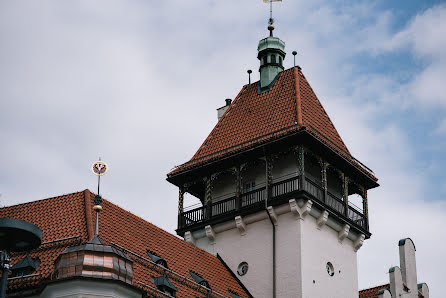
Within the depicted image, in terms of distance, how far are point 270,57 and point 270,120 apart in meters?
4.24

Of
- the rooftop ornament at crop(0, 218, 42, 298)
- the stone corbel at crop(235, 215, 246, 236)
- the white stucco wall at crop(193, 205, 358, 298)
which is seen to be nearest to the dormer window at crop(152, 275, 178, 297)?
the white stucco wall at crop(193, 205, 358, 298)

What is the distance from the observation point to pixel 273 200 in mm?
36938

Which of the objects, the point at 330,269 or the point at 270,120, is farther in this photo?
the point at 270,120

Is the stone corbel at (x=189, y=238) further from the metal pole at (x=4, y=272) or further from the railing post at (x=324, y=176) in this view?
the metal pole at (x=4, y=272)

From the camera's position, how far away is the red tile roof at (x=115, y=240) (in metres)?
30.0

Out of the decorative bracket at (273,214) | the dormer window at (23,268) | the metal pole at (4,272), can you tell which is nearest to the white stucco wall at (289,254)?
the decorative bracket at (273,214)

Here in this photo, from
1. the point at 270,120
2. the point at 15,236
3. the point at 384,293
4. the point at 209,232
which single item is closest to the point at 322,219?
the point at 384,293

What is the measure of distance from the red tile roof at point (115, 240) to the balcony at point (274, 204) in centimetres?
201

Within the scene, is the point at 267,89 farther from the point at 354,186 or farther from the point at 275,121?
the point at 354,186

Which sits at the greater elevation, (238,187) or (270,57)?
(270,57)

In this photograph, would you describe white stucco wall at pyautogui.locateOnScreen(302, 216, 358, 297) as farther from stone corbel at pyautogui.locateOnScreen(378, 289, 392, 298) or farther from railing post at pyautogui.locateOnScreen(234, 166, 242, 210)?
railing post at pyautogui.locateOnScreen(234, 166, 242, 210)

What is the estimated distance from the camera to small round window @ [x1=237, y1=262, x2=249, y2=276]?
37.4m

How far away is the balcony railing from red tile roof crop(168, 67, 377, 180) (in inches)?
70.5

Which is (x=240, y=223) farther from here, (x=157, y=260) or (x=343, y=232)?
(x=157, y=260)
